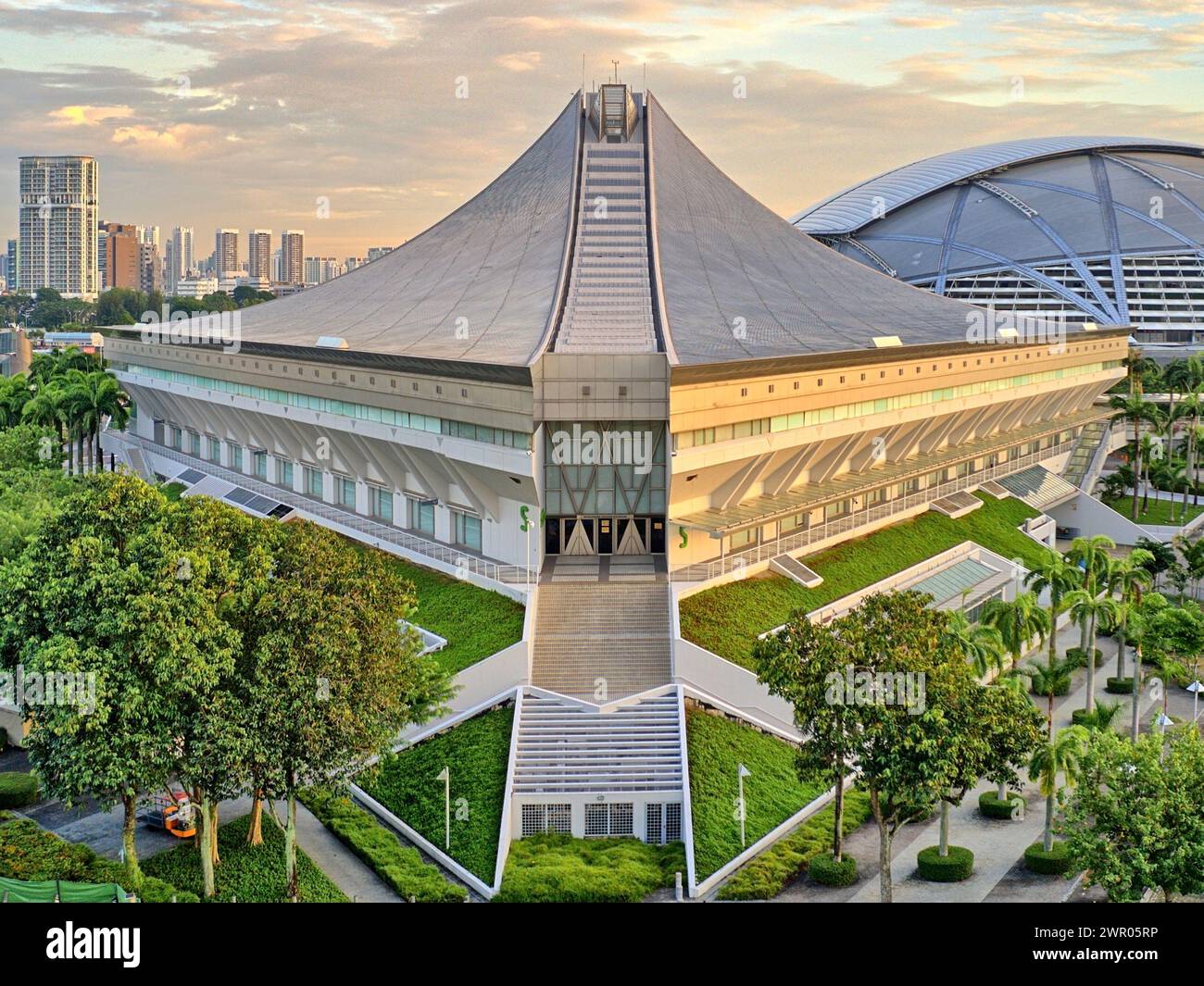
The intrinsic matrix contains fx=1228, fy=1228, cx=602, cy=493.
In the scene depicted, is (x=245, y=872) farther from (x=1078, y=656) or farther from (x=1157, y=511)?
(x=1157, y=511)

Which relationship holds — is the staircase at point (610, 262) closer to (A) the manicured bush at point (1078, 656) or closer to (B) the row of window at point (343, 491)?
(B) the row of window at point (343, 491)

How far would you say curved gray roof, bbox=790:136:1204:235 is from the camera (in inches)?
3524

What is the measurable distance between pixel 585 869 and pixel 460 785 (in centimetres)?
399

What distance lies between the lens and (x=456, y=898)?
2353 cm

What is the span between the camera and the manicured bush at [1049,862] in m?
24.8

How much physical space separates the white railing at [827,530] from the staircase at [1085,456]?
6.13 m

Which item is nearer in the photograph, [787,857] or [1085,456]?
[787,857]

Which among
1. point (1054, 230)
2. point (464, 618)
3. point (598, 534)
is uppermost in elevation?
point (1054, 230)

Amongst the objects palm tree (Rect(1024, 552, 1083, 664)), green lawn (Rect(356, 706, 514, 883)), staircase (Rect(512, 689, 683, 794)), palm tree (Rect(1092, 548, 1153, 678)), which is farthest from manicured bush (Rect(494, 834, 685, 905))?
palm tree (Rect(1092, 548, 1153, 678))

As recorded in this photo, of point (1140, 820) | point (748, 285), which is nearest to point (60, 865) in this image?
point (1140, 820)

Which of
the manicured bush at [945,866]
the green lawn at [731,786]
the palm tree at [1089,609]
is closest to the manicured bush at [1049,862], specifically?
the manicured bush at [945,866]

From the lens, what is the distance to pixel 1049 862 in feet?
81.3
